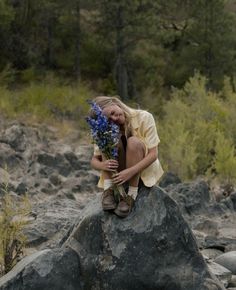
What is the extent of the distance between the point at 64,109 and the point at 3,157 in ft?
21.9

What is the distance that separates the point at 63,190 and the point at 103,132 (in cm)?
1022

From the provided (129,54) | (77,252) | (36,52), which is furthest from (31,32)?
(77,252)

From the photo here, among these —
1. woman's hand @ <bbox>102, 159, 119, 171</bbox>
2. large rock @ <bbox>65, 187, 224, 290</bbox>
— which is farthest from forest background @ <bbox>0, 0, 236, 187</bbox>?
woman's hand @ <bbox>102, 159, 119, 171</bbox>

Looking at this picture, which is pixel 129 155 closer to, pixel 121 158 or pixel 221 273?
pixel 121 158

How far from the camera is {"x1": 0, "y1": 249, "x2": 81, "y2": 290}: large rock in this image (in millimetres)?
6828

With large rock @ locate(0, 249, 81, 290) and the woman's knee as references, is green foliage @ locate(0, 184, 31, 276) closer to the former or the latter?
large rock @ locate(0, 249, 81, 290)

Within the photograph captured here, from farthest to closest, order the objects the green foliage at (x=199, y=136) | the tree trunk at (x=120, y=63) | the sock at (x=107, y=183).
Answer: the tree trunk at (x=120, y=63)
the green foliage at (x=199, y=136)
the sock at (x=107, y=183)

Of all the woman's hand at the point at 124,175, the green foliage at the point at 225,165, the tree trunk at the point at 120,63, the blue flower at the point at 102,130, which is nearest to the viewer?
the blue flower at the point at 102,130

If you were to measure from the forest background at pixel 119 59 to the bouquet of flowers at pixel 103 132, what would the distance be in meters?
14.3

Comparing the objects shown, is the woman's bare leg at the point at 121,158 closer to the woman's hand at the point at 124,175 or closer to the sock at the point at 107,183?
the sock at the point at 107,183

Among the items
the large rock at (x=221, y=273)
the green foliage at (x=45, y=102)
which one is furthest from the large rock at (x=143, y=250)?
the green foliage at (x=45, y=102)

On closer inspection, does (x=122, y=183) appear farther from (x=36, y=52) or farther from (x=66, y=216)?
(x=36, y=52)

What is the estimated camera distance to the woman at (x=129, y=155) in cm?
669

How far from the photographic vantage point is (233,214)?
15164 mm
